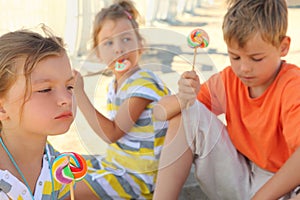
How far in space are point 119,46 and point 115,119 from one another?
0.74 feet

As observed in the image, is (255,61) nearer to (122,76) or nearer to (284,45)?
(284,45)

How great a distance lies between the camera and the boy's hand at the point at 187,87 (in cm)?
137

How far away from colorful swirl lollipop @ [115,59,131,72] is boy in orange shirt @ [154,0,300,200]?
0.56 ft

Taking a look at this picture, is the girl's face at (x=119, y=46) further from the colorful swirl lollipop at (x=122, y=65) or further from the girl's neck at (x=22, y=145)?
the girl's neck at (x=22, y=145)

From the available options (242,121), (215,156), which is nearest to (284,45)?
(242,121)

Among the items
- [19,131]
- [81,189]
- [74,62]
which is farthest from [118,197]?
[74,62]

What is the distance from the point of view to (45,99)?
43.2 inches

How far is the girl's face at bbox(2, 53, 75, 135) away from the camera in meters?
1.10

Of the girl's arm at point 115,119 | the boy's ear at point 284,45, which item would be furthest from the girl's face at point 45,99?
the boy's ear at point 284,45

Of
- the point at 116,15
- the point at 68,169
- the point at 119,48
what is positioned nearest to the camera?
the point at 68,169

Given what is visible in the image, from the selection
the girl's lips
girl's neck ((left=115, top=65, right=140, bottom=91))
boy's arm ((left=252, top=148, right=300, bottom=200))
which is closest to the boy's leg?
boy's arm ((left=252, top=148, right=300, bottom=200))

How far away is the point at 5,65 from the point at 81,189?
1.87 feet

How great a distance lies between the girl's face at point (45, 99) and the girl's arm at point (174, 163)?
36 cm

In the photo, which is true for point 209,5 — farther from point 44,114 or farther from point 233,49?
point 44,114
